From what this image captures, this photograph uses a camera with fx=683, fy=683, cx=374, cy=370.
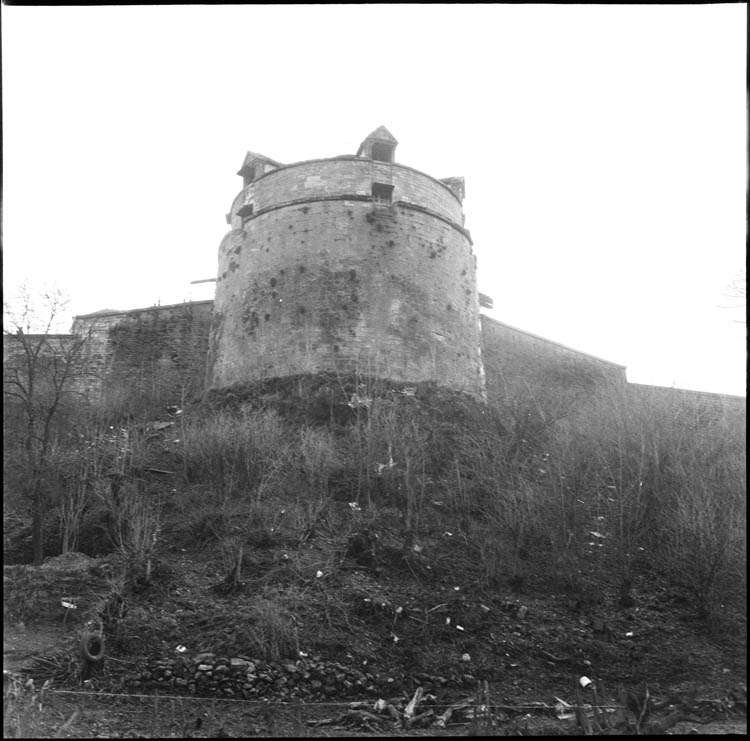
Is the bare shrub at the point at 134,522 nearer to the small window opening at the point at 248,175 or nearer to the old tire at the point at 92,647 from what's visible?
the old tire at the point at 92,647

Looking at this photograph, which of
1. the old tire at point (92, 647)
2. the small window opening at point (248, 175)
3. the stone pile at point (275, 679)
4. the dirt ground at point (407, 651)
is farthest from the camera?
the small window opening at point (248, 175)

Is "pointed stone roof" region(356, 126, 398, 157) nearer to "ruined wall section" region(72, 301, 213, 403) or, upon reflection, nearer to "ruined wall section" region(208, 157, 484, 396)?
"ruined wall section" region(208, 157, 484, 396)

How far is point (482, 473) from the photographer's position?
12.6 meters

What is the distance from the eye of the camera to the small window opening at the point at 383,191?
682 inches

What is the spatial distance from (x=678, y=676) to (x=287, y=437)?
796cm

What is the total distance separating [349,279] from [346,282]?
10cm

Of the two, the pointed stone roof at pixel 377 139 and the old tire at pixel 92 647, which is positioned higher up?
the pointed stone roof at pixel 377 139

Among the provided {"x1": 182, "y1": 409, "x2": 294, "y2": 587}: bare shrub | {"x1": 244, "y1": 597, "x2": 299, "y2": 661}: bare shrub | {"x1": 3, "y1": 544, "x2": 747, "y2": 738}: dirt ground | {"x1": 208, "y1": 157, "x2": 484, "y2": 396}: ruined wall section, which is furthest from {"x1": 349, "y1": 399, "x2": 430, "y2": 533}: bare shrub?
{"x1": 244, "y1": 597, "x2": 299, "y2": 661}: bare shrub

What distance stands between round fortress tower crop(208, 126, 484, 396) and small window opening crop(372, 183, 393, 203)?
26 millimetres

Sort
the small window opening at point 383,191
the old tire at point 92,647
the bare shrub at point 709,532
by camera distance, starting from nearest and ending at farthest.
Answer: the old tire at point 92,647 → the bare shrub at point 709,532 → the small window opening at point 383,191

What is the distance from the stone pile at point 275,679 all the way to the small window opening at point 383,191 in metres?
12.1

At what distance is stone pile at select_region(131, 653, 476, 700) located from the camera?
7.54 m

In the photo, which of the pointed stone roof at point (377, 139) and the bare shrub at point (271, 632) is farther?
the pointed stone roof at point (377, 139)

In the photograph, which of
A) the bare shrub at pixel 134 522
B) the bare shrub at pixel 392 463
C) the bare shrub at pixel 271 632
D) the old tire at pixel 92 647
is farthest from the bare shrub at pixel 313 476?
the old tire at pixel 92 647
